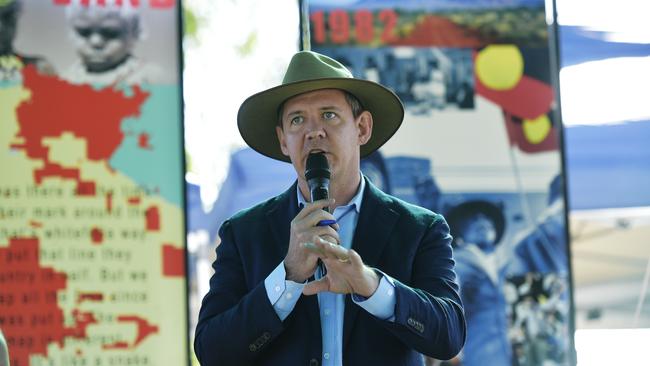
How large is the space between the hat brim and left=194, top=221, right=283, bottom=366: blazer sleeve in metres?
0.39

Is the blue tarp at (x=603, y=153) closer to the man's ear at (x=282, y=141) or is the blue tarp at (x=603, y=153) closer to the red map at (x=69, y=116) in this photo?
the red map at (x=69, y=116)

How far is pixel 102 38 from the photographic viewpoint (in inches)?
189

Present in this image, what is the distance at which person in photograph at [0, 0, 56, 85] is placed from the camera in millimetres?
4695

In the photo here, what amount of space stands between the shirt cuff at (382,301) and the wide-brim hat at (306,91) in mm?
505

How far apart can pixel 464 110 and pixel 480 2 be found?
61 centimetres

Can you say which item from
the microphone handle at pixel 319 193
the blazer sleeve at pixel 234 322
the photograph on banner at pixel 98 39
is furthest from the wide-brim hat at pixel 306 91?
the photograph on banner at pixel 98 39

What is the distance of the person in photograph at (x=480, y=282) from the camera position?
4848mm

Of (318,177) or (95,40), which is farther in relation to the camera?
(95,40)

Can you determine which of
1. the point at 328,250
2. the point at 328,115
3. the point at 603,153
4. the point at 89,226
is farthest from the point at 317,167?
the point at 603,153

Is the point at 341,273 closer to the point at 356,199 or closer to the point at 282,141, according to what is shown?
the point at 356,199

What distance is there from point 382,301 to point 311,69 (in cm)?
59

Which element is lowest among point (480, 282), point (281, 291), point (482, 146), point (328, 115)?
point (480, 282)

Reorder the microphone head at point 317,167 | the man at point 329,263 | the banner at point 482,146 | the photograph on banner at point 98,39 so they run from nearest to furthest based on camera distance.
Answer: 1. the man at point 329,263
2. the microphone head at point 317,167
3. the photograph on banner at point 98,39
4. the banner at point 482,146

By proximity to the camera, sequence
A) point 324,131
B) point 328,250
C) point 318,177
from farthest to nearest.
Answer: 1. point 324,131
2. point 318,177
3. point 328,250
